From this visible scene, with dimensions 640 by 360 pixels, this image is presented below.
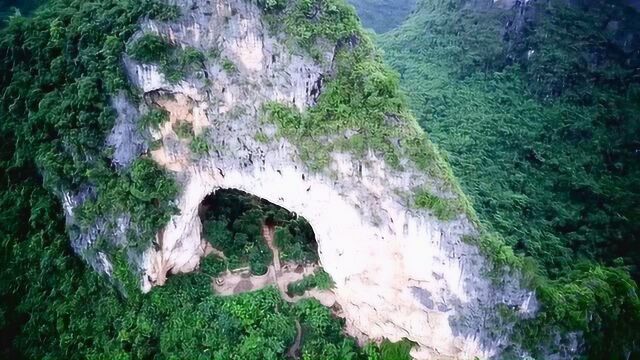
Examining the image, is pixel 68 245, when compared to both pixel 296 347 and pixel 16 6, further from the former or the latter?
pixel 16 6

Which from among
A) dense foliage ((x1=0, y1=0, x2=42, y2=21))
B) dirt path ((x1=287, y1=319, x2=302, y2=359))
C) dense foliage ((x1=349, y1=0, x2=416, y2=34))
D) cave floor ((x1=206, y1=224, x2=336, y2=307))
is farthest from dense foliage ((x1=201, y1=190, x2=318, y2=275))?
dense foliage ((x1=349, y1=0, x2=416, y2=34))

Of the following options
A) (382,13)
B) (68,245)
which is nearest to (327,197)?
(68,245)

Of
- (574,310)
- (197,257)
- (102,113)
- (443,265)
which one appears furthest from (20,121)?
(574,310)

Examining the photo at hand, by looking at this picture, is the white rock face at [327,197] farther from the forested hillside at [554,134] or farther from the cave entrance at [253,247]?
the forested hillside at [554,134]

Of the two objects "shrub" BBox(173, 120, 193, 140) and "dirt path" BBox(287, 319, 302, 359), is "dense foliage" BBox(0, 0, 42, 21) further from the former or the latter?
"dirt path" BBox(287, 319, 302, 359)

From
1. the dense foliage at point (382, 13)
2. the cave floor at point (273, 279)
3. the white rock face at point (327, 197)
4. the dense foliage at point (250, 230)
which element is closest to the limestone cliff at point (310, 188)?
the white rock face at point (327, 197)
